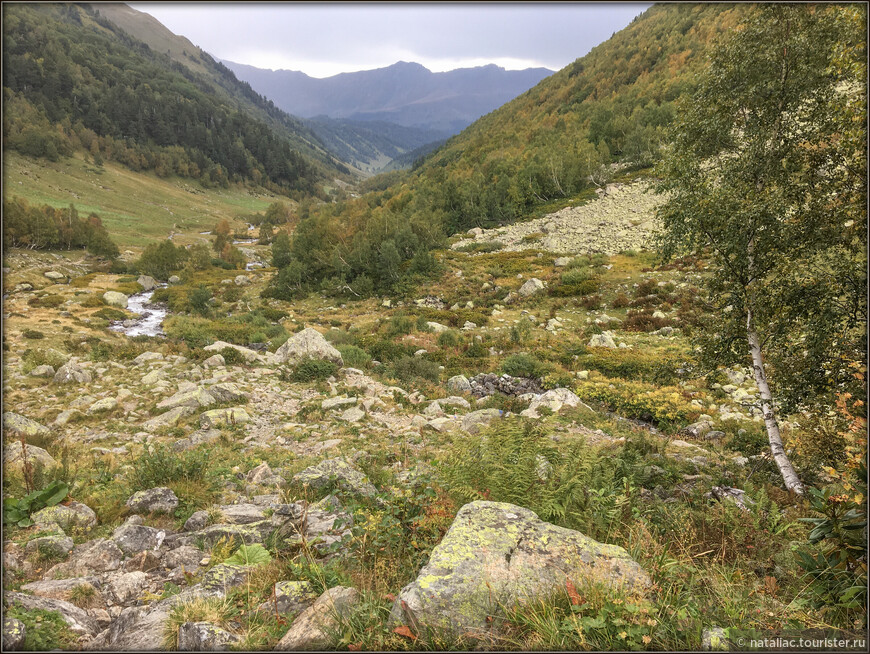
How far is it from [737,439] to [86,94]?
170190 mm

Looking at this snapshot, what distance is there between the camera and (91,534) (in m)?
5.02

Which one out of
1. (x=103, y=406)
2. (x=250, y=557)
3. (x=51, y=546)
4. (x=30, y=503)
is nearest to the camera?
(x=250, y=557)

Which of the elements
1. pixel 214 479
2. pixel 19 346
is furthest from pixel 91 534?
pixel 19 346

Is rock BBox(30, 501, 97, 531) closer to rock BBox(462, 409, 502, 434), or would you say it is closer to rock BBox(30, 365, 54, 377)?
rock BBox(462, 409, 502, 434)

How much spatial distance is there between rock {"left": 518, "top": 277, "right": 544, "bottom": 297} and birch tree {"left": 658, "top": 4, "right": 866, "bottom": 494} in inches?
825

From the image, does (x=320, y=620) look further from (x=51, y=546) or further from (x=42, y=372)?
(x=42, y=372)

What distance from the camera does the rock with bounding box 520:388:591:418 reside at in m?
12.4

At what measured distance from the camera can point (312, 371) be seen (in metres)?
14.7

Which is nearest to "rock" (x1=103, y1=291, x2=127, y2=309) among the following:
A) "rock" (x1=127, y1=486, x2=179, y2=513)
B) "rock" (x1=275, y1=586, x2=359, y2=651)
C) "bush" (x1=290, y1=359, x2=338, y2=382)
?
"bush" (x1=290, y1=359, x2=338, y2=382)

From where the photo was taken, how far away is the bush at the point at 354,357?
56.3 feet

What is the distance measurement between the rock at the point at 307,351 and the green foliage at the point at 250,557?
11608 millimetres

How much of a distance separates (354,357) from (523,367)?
296 inches

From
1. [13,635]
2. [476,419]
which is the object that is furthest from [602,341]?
[13,635]

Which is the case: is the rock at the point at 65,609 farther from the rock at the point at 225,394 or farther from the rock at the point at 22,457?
the rock at the point at 225,394
